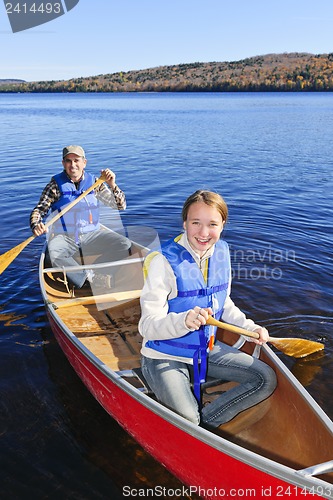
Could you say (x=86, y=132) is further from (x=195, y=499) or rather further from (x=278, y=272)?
(x=195, y=499)

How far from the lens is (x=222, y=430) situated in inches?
148

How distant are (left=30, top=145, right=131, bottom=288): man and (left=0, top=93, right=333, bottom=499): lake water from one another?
3.65 feet

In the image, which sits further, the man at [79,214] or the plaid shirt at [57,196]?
the plaid shirt at [57,196]

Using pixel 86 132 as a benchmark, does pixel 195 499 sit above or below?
below

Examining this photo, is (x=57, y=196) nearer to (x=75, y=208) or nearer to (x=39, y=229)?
(x=75, y=208)

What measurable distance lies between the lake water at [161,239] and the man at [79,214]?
43.9 inches

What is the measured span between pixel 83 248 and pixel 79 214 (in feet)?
1.77

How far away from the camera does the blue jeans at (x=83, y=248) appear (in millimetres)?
6168

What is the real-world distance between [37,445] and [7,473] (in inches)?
14.9

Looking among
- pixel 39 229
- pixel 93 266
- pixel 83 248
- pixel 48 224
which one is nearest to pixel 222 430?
pixel 93 266

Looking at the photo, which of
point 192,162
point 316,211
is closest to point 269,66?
point 192,162

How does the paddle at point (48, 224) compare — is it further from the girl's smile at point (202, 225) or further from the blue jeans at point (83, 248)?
the girl's smile at point (202, 225)

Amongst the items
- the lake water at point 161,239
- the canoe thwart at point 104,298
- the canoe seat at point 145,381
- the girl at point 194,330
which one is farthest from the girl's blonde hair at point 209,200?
the canoe thwart at point 104,298

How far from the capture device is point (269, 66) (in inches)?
4139
